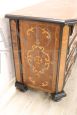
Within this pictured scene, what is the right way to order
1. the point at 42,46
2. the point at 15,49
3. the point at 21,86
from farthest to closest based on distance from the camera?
the point at 21,86
the point at 15,49
the point at 42,46

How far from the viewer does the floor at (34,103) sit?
133cm

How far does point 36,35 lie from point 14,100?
2.17ft

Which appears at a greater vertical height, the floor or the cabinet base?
the cabinet base

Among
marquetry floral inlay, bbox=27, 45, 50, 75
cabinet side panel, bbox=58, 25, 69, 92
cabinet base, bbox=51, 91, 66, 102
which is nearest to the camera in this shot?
cabinet side panel, bbox=58, 25, 69, 92

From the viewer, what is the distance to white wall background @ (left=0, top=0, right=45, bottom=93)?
1.29 m

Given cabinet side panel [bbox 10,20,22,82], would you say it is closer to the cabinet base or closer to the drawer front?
the drawer front

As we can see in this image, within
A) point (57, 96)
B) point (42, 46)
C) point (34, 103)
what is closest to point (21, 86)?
point (34, 103)

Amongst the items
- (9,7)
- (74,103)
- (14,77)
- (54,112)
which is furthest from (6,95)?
(9,7)

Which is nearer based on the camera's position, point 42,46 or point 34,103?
point 42,46

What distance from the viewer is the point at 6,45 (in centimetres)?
138

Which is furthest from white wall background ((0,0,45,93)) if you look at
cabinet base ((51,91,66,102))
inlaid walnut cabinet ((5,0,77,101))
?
cabinet base ((51,91,66,102))

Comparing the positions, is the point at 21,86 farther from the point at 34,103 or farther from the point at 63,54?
the point at 63,54

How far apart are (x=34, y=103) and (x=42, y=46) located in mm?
550

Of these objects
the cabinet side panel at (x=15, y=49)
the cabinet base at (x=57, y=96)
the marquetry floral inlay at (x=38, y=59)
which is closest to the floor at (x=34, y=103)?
the cabinet base at (x=57, y=96)
